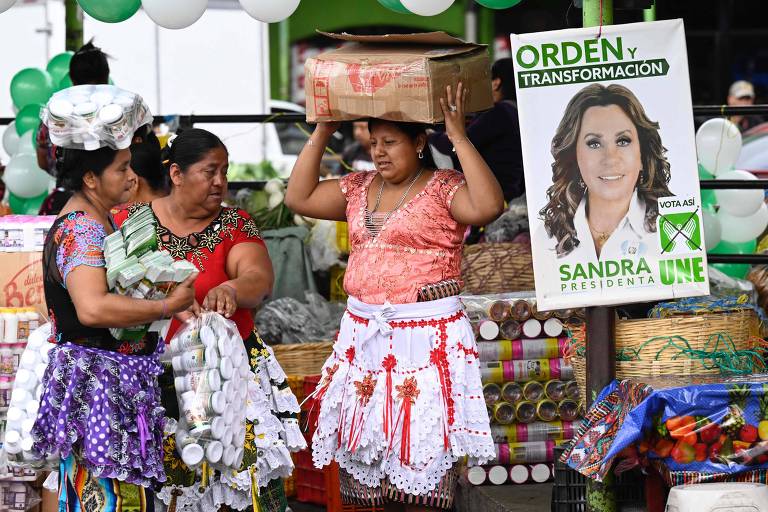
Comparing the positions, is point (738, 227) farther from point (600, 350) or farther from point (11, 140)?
point (11, 140)

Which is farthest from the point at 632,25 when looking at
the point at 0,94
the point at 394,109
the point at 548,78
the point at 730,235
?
the point at 0,94

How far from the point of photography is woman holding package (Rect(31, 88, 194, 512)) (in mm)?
3898

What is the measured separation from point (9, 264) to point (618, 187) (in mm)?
2832

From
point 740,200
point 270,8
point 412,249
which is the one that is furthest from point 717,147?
point 412,249

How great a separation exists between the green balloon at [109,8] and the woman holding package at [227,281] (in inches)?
33.0

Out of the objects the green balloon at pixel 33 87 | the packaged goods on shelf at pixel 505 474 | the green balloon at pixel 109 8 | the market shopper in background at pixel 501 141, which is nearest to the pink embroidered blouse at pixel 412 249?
the green balloon at pixel 109 8

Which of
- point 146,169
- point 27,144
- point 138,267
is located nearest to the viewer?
point 138,267

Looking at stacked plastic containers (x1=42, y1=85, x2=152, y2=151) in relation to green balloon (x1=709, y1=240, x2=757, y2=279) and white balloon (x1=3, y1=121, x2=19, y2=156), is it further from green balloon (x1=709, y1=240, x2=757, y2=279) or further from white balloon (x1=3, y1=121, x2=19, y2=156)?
green balloon (x1=709, y1=240, x2=757, y2=279)

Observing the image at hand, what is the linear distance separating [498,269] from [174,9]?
2190mm

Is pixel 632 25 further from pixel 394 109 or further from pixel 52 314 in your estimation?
pixel 52 314

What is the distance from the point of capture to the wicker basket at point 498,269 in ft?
20.8

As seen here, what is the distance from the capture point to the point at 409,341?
177 inches

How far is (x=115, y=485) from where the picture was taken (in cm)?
400

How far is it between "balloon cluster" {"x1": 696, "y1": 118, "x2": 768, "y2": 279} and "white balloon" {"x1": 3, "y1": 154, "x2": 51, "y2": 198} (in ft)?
13.0
